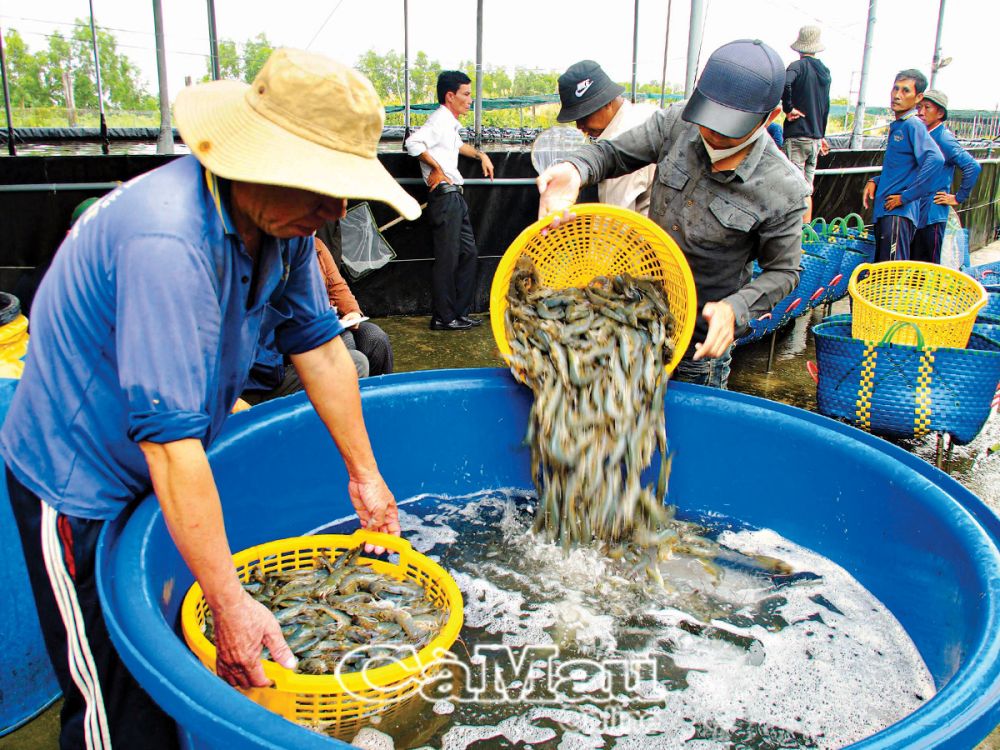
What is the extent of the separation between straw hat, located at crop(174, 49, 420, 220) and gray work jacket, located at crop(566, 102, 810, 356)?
1.54 metres

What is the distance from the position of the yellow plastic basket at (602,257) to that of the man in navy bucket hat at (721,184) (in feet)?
0.32

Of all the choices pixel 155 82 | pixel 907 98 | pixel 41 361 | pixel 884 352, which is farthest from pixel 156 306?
pixel 907 98

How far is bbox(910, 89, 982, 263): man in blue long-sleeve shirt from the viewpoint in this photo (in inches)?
238

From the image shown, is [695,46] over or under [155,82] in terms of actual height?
over

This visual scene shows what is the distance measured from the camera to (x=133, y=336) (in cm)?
127

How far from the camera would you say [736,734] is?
1961mm

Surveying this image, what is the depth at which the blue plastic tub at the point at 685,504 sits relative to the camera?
130 centimetres

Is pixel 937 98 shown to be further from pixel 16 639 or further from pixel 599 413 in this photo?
pixel 16 639

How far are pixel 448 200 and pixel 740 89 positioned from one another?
3.65m

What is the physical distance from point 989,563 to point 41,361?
2152 mm

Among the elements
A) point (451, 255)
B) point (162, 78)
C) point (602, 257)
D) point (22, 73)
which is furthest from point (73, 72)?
point (602, 257)

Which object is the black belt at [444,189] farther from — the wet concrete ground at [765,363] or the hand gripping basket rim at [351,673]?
the hand gripping basket rim at [351,673]

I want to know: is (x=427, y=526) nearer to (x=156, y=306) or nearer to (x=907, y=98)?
(x=156, y=306)

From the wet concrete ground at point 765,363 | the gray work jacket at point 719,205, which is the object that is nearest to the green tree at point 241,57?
the wet concrete ground at point 765,363
